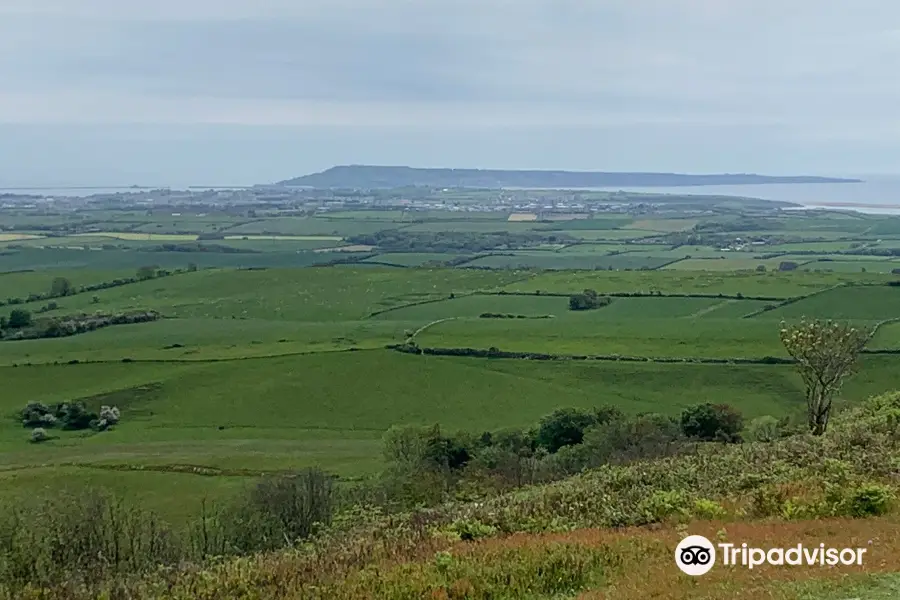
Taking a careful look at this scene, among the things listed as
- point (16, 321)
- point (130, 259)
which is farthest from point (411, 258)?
point (16, 321)

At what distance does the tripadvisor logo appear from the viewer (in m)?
11.8

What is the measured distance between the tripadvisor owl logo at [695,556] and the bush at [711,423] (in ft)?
92.9

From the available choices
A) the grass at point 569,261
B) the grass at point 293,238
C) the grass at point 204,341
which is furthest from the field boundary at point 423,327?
the grass at point 293,238

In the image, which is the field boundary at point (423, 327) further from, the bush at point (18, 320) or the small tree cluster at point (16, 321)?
the bush at point (18, 320)

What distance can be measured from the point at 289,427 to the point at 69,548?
28.9 m

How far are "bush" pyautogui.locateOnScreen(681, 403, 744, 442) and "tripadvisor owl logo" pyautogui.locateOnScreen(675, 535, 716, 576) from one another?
28.3 metres

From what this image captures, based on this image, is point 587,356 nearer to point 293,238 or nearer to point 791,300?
point 791,300

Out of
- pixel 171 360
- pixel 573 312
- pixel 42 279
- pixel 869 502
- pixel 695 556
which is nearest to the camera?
pixel 695 556

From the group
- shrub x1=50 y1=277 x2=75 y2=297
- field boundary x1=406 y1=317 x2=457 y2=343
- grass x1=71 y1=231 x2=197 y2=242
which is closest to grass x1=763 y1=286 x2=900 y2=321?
field boundary x1=406 y1=317 x2=457 y2=343

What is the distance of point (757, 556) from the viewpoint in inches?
476

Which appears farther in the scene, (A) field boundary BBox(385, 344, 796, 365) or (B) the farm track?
(B) the farm track

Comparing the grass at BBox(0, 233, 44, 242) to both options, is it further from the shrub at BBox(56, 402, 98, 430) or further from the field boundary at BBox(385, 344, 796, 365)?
the field boundary at BBox(385, 344, 796, 365)

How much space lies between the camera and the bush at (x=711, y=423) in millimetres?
40531

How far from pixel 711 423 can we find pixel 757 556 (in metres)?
30.2
